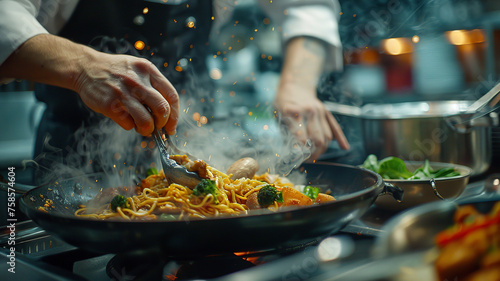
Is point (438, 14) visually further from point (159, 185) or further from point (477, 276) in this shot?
point (477, 276)

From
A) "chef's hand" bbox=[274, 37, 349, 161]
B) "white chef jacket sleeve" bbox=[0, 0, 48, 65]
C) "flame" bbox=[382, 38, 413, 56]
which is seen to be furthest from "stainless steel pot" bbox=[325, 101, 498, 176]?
"flame" bbox=[382, 38, 413, 56]

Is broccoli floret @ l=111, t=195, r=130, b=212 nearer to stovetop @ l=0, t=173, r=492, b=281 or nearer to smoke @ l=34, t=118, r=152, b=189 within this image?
stovetop @ l=0, t=173, r=492, b=281

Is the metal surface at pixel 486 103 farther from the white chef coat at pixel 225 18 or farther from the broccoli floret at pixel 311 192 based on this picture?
the white chef coat at pixel 225 18

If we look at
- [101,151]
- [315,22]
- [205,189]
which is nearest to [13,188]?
[205,189]

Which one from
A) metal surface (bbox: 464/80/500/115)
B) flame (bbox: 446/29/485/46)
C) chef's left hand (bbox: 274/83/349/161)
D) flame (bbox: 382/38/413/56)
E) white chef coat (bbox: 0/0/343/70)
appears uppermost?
flame (bbox: 446/29/485/46)

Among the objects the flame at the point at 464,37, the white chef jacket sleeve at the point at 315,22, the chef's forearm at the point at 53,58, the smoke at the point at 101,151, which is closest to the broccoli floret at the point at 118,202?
the chef's forearm at the point at 53,58

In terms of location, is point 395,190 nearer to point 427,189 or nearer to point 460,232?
point 427,189
